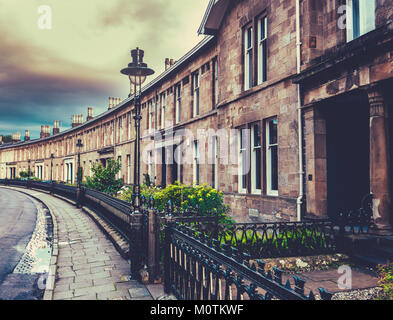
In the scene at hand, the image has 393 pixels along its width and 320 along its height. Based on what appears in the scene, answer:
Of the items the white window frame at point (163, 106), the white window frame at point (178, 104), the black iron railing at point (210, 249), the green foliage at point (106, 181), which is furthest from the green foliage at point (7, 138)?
the black iron railing at point (210, 249)

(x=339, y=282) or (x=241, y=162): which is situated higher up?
(x=241, y=162)

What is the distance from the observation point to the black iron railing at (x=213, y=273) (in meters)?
2.45

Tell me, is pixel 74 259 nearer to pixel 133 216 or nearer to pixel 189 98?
pixel 133 216

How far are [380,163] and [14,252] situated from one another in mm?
9406

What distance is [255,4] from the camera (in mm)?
12711

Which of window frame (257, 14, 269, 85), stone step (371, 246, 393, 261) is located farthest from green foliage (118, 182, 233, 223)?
window frame (257, 14, 269, 85)

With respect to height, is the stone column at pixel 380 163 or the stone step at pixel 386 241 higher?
the stone column at pixel 380 163

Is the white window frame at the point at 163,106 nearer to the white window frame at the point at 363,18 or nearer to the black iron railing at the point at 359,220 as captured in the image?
the white window frame at the point at 363,18

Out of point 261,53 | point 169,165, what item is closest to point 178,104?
point 169,165

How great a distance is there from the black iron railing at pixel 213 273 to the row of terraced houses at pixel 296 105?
5021 millimetres

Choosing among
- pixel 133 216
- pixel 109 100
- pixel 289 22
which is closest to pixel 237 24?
pixel 289 22

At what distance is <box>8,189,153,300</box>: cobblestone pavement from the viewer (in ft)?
17.8

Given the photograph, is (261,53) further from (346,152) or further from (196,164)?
(196,164)

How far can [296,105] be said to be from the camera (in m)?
10.3
